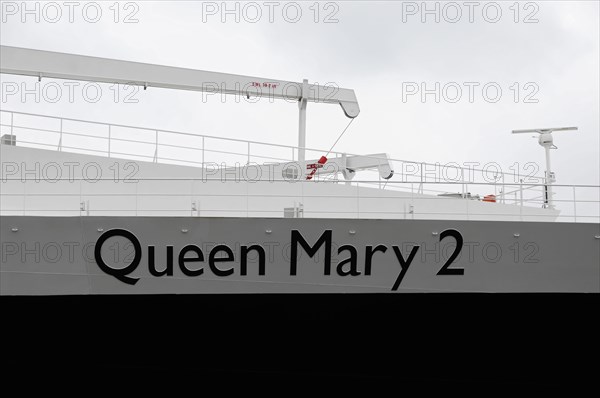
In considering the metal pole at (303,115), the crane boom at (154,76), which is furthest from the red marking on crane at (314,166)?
the crane boom at (154,76)

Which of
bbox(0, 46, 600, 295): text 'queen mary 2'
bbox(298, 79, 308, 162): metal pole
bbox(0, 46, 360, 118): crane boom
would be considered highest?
bbox(0, 46, 360, 118): crane boom

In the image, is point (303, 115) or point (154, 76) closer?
point (154, 76)

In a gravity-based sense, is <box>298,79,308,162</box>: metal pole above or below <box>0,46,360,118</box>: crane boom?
below

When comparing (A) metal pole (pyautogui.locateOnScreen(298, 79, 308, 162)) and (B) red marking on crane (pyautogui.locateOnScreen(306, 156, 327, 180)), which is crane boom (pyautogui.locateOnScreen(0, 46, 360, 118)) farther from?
(B) red marking on crane (pyautogui.locateOnScreen(306, 156, 327, 180))

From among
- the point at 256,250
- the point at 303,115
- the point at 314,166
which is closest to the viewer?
the point at 256,250

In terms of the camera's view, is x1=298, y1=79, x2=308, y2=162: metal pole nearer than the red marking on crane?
Yes

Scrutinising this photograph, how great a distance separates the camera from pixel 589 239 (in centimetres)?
915

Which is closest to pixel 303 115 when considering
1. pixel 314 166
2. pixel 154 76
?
pixel 314 166

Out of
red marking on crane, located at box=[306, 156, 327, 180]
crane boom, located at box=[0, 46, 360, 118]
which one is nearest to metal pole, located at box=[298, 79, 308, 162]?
crane boom, located at box=[0, 46, 360, 118]

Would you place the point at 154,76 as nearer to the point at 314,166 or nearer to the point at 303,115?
the point at 303,115
